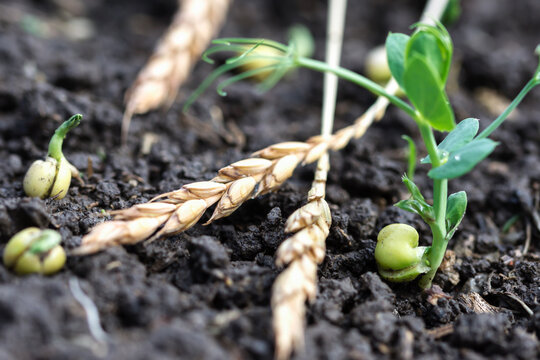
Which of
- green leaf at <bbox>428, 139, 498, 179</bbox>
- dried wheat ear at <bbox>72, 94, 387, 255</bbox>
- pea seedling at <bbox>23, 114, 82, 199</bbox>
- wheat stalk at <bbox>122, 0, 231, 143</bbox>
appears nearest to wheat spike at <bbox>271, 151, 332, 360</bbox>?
dried wheat ear at <bbox>72, 94, 387, 255</bbox>

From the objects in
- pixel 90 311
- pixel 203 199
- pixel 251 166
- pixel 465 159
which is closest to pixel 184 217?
pixel 203 199

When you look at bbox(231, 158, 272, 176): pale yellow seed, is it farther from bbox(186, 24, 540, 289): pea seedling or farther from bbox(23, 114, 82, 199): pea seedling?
bbox(23, 114, 82, 199): pea seedling

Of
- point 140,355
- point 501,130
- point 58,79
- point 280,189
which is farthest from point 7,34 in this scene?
point 501,130

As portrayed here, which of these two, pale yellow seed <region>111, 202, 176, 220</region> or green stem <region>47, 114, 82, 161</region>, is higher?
green stem <region>47, 114, 82, 161</region>

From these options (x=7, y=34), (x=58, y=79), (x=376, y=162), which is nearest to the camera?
(x=376, y=162)

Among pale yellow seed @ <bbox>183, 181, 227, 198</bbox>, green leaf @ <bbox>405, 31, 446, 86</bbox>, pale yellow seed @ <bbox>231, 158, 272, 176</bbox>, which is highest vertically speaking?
green leaf @ <bbox>405, 31, 446, 86</bbox>

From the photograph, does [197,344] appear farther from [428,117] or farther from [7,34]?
[7,34]

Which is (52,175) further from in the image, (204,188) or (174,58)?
(174,58)
